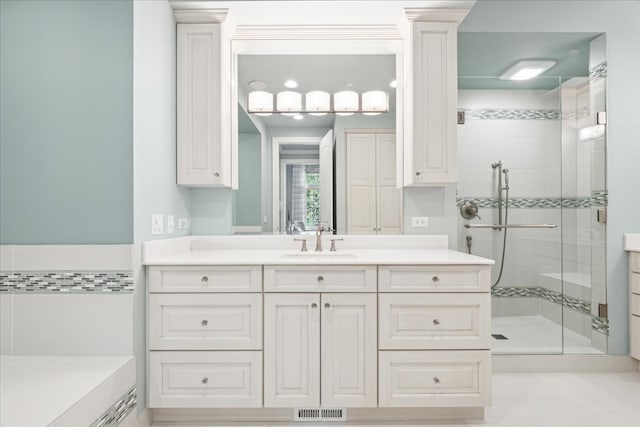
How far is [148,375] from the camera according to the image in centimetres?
179

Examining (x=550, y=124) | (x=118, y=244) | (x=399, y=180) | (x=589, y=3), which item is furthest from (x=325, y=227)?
(x=589, y=3)

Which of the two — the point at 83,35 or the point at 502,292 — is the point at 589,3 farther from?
the point at 83,35

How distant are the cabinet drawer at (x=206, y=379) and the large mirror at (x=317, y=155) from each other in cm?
95

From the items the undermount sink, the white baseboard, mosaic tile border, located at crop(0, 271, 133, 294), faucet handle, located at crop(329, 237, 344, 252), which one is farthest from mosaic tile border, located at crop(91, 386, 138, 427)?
the white baseboard

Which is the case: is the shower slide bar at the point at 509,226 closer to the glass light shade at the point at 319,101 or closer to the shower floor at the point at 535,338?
the shower floor at the point at 535,338

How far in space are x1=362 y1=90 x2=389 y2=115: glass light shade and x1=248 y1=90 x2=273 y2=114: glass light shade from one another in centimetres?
66

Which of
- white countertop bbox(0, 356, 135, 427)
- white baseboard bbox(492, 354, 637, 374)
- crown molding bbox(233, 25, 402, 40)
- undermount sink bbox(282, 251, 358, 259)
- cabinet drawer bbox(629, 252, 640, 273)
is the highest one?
crown molding bbox(233, 25, 402, 40)

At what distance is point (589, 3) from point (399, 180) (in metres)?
1.86

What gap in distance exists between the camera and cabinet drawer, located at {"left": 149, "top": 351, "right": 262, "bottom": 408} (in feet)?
5.88

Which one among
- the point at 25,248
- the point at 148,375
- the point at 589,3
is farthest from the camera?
the point at 589,3

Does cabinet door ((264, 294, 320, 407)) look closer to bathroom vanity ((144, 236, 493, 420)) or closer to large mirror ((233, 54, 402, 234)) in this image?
bathroom vanity ((144, 236, 493, 420))

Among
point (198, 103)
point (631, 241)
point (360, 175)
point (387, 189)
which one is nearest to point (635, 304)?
point (631, 241)

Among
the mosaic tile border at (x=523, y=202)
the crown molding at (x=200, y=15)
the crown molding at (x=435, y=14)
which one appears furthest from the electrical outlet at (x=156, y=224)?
the mosaic tile border at (x=523, y=202)

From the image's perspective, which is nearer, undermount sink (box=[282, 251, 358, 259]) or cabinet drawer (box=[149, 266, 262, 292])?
cabinet drawer (box=[149, 266, 262, 292])
